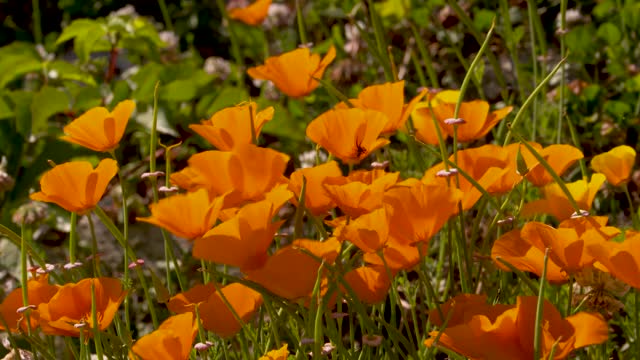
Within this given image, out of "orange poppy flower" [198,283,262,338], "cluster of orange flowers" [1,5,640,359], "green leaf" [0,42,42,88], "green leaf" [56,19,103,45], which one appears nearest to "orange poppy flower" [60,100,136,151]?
"cluster of orange flowers" [1,5,640,359]

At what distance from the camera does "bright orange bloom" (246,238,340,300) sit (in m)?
1.02

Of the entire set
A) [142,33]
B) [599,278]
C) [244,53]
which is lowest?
[244,53]

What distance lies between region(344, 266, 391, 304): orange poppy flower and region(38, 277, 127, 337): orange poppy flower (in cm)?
22

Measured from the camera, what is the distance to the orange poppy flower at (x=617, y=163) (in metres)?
1.28

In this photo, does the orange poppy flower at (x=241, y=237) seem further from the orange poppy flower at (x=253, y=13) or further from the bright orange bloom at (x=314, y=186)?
the orange poppy flower at (x=253, y=13)

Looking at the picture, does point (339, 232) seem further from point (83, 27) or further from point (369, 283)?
point (83, 27)

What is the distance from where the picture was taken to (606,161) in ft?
4.20

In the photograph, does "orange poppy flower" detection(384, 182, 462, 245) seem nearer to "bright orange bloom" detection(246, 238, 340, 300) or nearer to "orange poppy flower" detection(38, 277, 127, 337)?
"bright orange bloom" detection(246, 238, 340, 300)

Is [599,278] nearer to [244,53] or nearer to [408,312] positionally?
[408,312]

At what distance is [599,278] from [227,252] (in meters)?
0.39

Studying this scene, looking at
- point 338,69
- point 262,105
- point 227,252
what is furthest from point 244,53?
point 227,252

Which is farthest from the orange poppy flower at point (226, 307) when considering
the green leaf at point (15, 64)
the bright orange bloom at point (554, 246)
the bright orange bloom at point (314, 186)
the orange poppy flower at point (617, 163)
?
the green leaf at point (15, 64)

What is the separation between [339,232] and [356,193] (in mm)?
57

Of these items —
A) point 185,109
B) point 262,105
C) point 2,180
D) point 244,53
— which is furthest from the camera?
point 244,53
